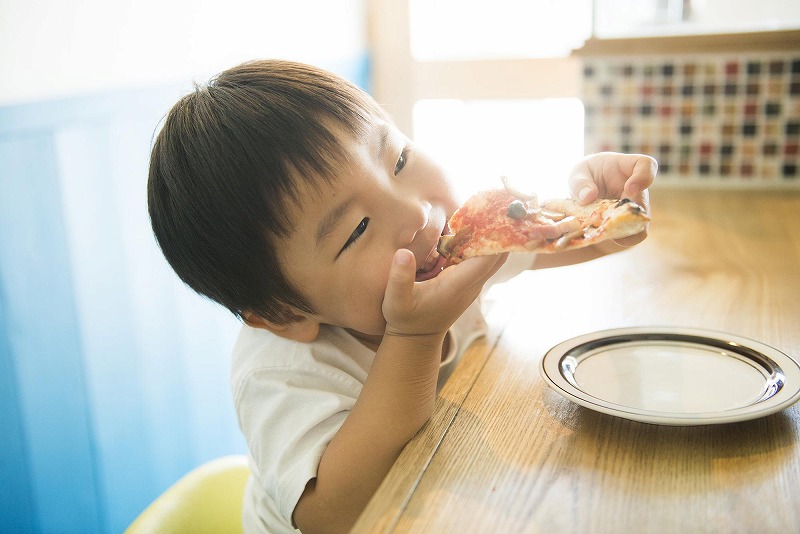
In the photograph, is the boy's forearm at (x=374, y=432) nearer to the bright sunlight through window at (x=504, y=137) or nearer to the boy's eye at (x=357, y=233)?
the boy's eye at (x=357, y=233)

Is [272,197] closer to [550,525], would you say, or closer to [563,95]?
[550,525]

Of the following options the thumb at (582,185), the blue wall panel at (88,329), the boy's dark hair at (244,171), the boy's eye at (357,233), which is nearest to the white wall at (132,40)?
the blue wall panel at (88,329)

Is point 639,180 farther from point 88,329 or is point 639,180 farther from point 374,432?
point 88,329

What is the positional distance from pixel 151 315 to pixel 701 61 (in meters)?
1.62

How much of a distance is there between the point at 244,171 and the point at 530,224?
366 mm

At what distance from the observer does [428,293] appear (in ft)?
3.01

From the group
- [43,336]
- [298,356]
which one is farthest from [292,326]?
[43,336]

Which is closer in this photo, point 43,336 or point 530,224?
point 530,224

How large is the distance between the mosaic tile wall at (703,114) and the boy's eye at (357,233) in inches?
54.0

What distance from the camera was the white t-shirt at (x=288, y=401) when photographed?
0.95 m

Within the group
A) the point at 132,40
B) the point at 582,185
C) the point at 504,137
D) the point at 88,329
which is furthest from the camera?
the point at 504,137

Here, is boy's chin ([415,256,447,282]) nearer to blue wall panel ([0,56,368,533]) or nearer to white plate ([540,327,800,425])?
white plate ([540,327,800,425])

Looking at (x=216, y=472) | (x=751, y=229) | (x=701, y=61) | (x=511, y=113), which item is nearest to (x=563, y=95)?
(x=511, y=113)

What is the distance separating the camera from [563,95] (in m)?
2.98
